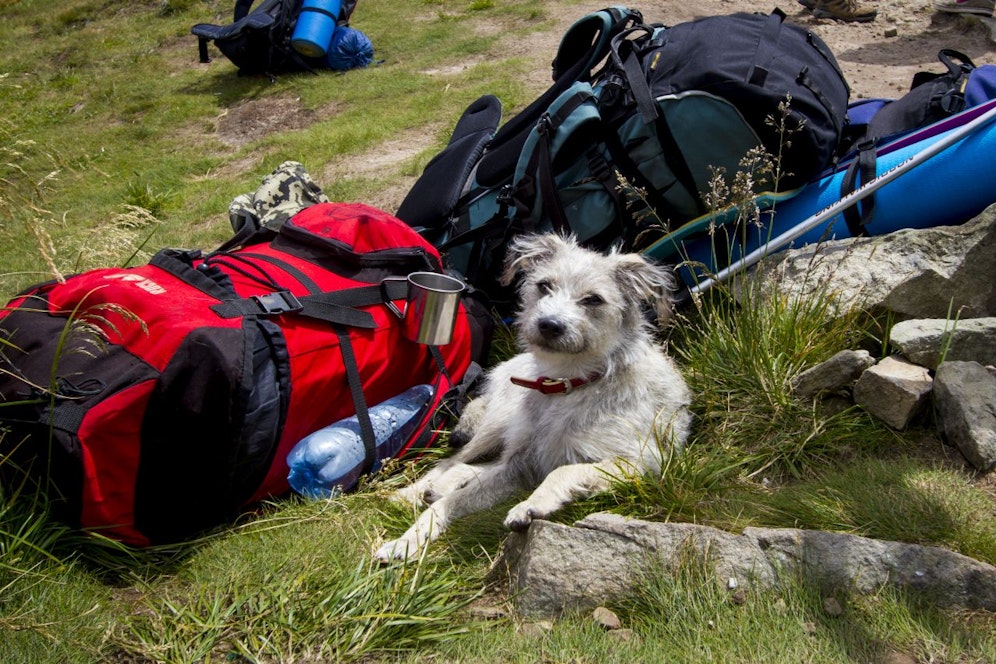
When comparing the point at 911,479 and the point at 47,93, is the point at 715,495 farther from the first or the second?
the point at 47,93

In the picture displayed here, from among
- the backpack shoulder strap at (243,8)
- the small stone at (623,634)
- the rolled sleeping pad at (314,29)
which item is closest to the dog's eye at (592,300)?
the small stone at (623,634)

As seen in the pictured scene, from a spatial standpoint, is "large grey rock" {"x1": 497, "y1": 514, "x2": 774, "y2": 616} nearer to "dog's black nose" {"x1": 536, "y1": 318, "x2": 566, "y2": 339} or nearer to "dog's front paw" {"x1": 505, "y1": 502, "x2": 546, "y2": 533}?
"dog's front paw" {"x1": 505, "y1": 502, "x2": 546, "y2": 533}

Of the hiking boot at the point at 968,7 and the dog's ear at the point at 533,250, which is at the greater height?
the hiking boot at the point at 968,7

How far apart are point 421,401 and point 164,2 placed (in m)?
14.2

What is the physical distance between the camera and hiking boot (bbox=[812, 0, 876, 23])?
29.0 feet

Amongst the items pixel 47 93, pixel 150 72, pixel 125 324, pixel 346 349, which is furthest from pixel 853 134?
pixel 47 93

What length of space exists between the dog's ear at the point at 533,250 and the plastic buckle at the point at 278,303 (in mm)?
1109

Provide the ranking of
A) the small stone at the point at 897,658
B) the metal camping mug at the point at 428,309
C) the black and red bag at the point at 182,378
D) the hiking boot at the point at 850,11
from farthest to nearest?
1. the hiking boot at the point at 850,11
2. the metal camping mug at the point at 428,309
3. the black and red bag at the point at 182,378
4. the small stone at the point at 897,658

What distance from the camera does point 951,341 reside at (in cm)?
324

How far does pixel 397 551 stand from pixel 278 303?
4.12 ft

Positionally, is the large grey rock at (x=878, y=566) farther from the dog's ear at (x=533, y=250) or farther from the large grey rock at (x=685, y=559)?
the dog's ear at (x=533, y=250)

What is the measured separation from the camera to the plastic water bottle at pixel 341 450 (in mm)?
3461

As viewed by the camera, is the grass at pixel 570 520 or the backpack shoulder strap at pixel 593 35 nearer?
the grass at pixel 570 520

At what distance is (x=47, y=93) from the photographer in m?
11.5
